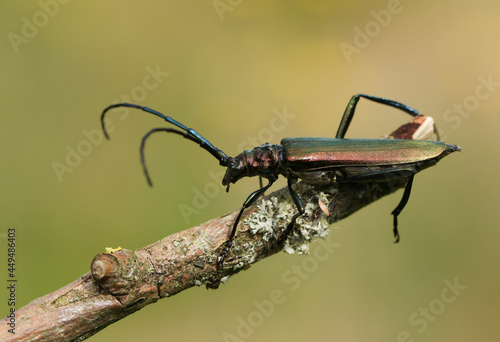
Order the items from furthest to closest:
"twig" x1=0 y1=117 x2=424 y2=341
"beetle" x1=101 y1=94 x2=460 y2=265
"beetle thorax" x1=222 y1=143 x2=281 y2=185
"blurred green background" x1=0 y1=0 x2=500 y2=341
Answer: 1. "blurred green background" x1=0 y1=0 x2=500 y2=341
2. "beetle thorax" x1=222 y1=143 x2=281 y2=185
3. "beetle" x1=101 y1=94 x2=460 y2=265
4. "twig" x1=0 y1=117 x2=424 y2=341

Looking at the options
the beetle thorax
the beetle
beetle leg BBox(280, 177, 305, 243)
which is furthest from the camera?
the beetle thorax

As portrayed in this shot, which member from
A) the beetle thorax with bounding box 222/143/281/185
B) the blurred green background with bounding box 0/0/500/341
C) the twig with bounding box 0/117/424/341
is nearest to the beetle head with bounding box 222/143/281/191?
the beetle thorax with bounding box 222/143/281/185

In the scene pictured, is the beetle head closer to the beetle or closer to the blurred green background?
the beetle

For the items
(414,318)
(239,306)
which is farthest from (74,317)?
(414,318)

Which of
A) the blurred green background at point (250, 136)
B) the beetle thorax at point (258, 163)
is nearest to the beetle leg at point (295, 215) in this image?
the beetle thorax at point (258, 163)

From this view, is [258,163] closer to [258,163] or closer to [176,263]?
[258,163]

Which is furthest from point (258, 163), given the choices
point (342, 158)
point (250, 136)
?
point (250, 136)

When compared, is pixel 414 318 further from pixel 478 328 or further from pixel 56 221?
pixel 56 221

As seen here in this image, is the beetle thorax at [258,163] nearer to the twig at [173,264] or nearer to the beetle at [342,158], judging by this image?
the beetle at [342,158]
